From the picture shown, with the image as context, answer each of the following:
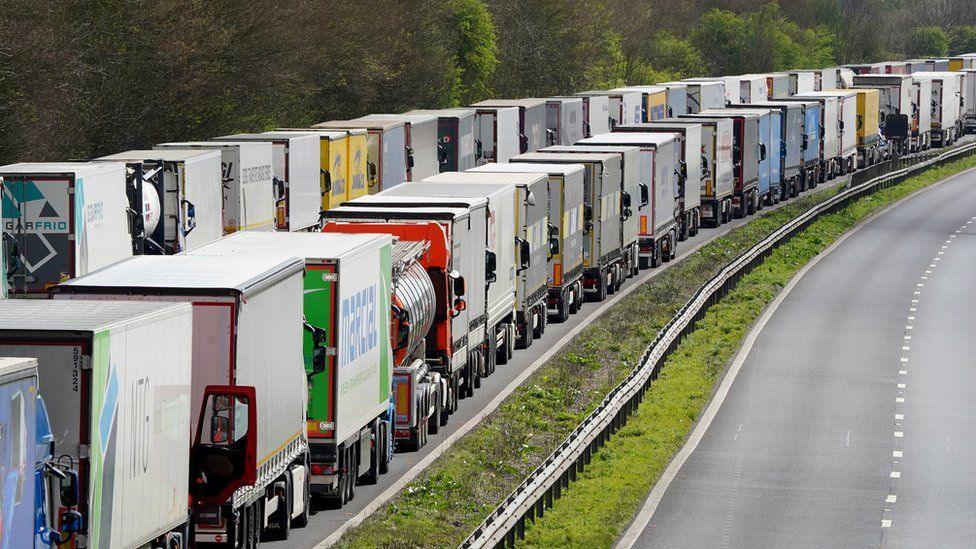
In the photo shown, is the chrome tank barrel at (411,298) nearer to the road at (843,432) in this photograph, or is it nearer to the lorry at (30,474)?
the road at (843,432)

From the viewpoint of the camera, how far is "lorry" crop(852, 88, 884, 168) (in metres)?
96.2

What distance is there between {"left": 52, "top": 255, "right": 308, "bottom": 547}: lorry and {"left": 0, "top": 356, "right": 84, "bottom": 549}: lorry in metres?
2.07

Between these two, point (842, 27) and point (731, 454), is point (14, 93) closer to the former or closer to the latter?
point (731, 454)

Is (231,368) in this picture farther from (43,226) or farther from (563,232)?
(563,232)

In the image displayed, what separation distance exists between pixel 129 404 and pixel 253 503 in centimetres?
473

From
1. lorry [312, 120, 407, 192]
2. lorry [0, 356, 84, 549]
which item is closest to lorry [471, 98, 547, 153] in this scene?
lorry [312, 120, 407, 192]

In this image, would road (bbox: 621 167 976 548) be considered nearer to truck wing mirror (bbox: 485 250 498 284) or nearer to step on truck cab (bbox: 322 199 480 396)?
step on truck cab (bbox: 322 199 480 396)

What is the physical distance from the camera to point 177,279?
803 inches

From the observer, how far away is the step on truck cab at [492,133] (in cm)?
7238

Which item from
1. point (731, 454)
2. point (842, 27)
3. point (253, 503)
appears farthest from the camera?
point (842, 27)

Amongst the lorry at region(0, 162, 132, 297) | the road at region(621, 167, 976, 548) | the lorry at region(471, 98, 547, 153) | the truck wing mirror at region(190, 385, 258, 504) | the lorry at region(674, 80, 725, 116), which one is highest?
the lorry at region(674, 80, 725, 116)

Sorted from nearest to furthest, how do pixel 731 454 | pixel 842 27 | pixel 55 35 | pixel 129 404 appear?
pixel 129 404
pixel 731 454
pixel 55 35
pixel 842 27

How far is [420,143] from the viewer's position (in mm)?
65312

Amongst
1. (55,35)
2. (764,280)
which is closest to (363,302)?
(764,280)
